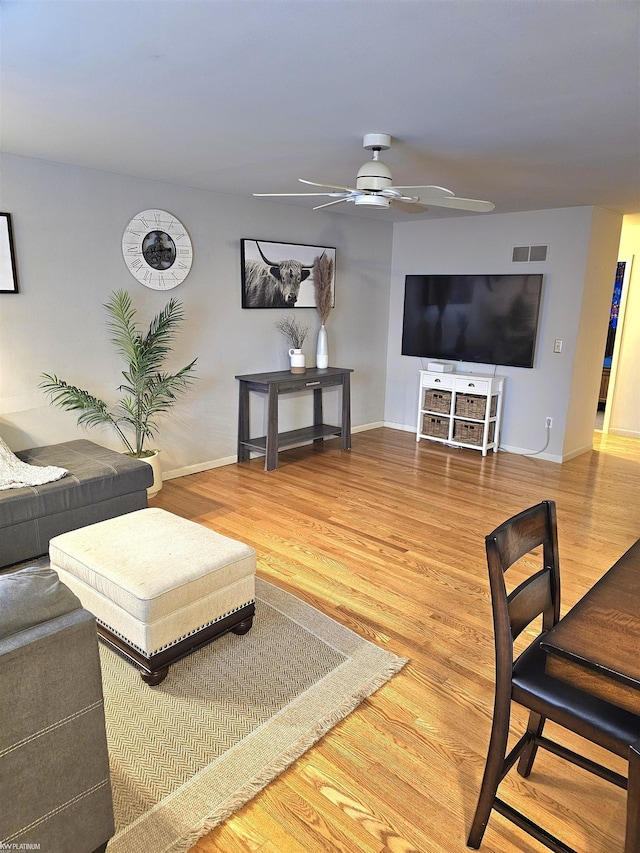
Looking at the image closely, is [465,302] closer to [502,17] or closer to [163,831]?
[502,17]

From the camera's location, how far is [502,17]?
5.42ft

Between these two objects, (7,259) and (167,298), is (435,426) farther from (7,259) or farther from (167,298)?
(7,259)

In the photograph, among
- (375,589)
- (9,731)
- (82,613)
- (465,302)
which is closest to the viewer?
(9,731)

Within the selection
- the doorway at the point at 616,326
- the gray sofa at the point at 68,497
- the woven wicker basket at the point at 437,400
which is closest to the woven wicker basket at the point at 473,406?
the woven wicker basket at the point at 437,400

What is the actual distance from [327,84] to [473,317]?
396 cm

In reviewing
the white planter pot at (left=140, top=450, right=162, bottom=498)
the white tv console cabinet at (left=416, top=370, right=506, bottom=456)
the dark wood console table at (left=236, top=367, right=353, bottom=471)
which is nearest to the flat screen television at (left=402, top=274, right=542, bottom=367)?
the white tv console cabinet at (left=416, top=370, right=506, bottom=456)

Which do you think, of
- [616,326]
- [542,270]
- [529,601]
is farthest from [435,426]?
[529,601]

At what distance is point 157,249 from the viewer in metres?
4.37

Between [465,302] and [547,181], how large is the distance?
200 cm

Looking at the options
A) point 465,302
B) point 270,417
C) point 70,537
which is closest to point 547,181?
point 465,302

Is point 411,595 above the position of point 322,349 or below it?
below

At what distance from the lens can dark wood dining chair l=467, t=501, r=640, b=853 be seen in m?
1.40

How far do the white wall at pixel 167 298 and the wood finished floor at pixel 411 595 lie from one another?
0.73 m

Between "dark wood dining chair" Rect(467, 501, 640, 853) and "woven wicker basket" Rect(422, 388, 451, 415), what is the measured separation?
4289mm
